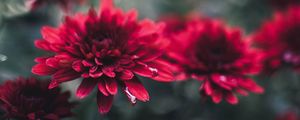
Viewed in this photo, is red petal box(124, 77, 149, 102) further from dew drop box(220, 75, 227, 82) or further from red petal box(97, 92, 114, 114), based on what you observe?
dew drop box(220, 75, 227, 82)

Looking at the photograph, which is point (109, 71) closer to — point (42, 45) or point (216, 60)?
point (42, 45)

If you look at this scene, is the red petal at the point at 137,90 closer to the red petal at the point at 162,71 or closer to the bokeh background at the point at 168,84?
the red petal at the point at 162,71

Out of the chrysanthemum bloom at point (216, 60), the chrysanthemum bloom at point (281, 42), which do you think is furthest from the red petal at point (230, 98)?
the chrysanthemum bloom at point (281, 42)

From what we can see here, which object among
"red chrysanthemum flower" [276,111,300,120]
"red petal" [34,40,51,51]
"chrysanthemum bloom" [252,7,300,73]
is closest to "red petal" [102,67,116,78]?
"red petal" [34,40,51,51]

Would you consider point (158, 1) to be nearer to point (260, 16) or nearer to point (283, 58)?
point (260, 16)

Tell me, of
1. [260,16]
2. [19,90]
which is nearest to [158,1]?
[260,16]

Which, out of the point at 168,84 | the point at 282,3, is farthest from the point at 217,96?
the point at 282,3

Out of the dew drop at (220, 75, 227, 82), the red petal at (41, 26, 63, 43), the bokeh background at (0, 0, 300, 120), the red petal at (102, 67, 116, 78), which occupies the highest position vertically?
the red petal at (41, 26, 63, 43)
